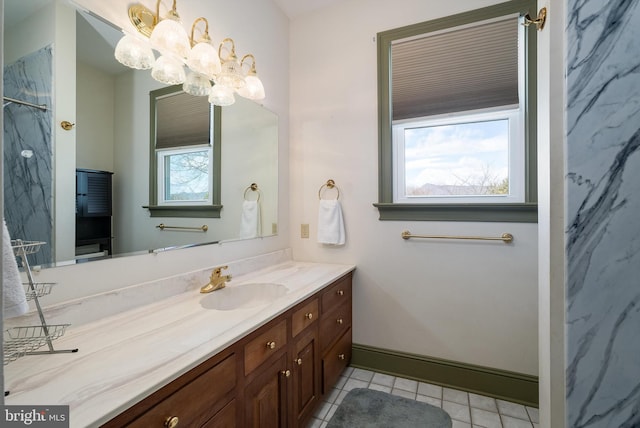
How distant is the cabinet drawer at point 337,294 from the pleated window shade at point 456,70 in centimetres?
119

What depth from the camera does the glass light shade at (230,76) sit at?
5.25ft

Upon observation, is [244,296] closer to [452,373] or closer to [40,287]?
[40,287]

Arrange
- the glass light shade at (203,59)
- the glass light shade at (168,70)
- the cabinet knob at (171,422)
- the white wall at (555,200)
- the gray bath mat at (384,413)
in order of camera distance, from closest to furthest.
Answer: the cabinet knob at (171,422), the white wall at (555,200), the glass light shade at (168,70), the glass light shade at (203,59), the gray bath mat at (384,413)

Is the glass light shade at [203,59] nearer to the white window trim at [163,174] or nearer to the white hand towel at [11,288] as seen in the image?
the white window trim at [163,174]

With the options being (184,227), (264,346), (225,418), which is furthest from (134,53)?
(225,418)

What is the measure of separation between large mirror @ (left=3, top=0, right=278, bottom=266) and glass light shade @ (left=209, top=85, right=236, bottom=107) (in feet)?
1.06

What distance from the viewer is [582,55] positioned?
32.3 inches

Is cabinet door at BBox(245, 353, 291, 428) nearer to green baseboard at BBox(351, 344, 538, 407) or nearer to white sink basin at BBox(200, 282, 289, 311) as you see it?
white sink basin at BBox(200, 282, 289, 311)

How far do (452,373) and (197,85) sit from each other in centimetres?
230

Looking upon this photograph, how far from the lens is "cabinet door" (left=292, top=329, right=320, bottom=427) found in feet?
4.50

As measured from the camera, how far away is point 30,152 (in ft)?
3.11

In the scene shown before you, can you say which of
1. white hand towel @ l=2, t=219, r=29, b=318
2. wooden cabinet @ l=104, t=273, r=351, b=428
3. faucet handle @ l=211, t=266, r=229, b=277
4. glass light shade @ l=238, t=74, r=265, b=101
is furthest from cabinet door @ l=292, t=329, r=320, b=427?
glass light shade @ l=238, t=74, r=265, b=101

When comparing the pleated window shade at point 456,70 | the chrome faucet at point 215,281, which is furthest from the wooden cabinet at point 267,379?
the pleated window shade at point 456,70

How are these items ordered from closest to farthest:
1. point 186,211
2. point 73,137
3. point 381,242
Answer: point 73,137, point 186,211, point 381,242
